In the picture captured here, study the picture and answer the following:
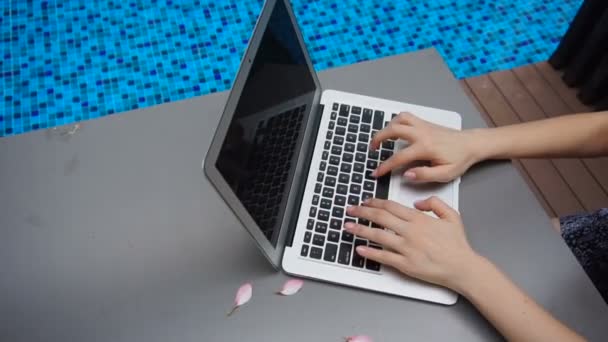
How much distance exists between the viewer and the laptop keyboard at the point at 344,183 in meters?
0.70

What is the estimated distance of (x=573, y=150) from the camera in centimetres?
81

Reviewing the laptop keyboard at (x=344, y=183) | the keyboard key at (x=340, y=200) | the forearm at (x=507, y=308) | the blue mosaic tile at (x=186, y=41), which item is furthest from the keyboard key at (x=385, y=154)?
the blue mosaic tile at (x=186, y=41)

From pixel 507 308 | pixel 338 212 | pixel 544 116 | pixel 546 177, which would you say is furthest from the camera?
pixel 544 116

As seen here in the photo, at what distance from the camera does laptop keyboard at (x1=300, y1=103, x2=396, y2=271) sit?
70 centimetres

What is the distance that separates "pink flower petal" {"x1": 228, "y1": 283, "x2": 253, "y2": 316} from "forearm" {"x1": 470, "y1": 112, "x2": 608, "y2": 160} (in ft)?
1.36

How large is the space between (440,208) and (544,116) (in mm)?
1049

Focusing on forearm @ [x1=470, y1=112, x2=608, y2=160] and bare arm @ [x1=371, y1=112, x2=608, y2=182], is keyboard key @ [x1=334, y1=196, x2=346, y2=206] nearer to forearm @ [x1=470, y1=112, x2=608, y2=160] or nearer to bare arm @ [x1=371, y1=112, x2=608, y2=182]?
bare arm @ [x1=371, y1=112, x2=608, y2=182]

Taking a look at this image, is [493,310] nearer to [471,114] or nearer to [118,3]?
[471,114]

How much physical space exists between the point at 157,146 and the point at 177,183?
8cm

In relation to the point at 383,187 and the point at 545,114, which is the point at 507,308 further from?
the point at 545,114

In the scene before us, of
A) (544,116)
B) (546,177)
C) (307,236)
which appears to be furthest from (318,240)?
(544,116)

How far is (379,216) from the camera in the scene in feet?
2.29

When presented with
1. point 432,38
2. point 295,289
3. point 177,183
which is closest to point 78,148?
point 177,183

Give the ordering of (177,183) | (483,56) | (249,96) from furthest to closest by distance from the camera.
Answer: (483,56), (177,183), (249,96)
